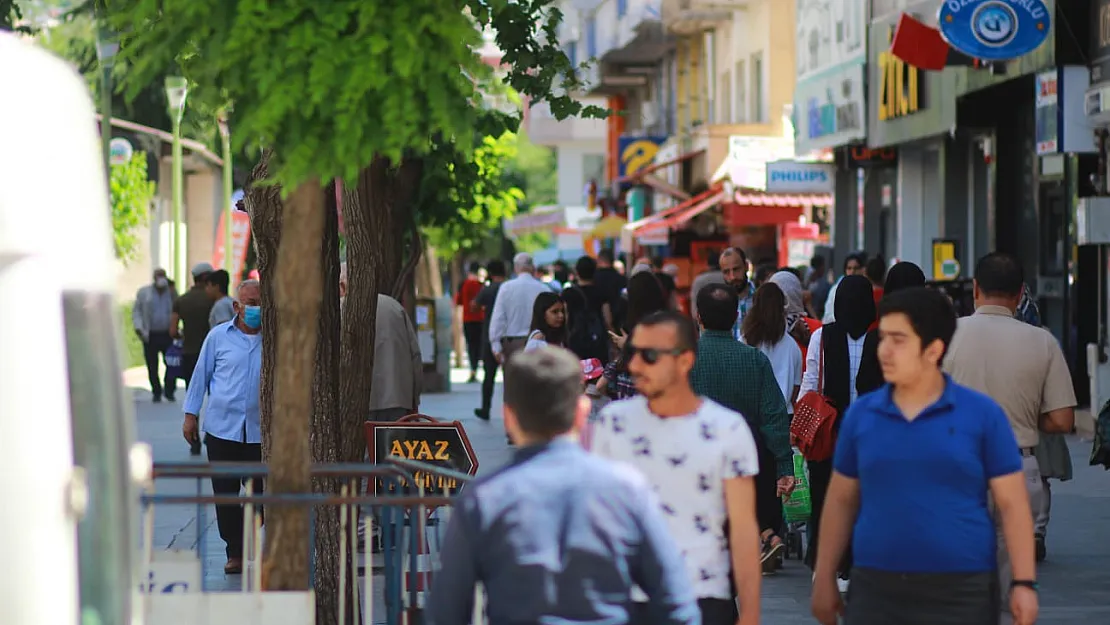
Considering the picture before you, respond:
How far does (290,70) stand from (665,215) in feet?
110

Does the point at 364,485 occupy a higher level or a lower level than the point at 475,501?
lower

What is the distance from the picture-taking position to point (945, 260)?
21.5m

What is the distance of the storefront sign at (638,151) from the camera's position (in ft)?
147

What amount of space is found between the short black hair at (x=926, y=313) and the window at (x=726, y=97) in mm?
34906

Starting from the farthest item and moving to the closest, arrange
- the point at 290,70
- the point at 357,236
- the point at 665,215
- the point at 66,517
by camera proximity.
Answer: the point at 665,215
the point at 357,236
the point at 290,70
the point at 66,517

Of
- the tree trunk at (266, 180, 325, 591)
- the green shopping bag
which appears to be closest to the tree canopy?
the tree trunk at (266, 180, 325, 591)

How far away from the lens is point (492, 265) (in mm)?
24906

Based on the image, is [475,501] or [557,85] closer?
[475,501]

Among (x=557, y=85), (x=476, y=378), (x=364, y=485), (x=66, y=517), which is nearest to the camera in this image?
(x=66, y=517)

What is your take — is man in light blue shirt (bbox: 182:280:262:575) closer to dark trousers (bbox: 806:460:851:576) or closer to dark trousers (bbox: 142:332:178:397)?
dark trousers (bbox: 806:460:851:576)

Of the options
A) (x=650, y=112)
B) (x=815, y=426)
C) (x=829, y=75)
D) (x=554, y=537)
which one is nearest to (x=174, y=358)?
(x=829, y=75)

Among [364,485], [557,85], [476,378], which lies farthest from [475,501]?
[476,378]

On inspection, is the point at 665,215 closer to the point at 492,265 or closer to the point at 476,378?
the point at 476,378

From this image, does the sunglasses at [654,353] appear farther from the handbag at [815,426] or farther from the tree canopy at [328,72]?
the handbag at [815,426]
